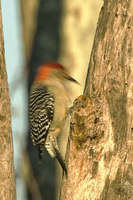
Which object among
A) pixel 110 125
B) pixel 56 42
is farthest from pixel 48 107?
pixel 110 125

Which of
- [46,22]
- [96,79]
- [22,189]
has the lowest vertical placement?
[22,189]

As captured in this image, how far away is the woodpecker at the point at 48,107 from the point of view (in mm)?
6004

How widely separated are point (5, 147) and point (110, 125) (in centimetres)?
92

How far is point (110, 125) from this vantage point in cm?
425

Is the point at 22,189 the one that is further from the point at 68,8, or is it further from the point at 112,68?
the point at 112,68

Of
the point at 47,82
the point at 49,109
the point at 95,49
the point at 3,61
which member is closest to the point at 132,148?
the point at 95,49

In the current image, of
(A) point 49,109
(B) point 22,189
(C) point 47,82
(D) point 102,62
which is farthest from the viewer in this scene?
(B) point 22,189

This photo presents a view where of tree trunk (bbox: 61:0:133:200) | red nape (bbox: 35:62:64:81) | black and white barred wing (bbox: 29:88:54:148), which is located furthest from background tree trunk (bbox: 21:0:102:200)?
tree trunk (bbox: 61:0:133:200)

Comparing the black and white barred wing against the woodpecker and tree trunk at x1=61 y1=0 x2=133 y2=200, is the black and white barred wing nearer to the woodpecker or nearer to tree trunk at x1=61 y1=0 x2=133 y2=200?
the woodpecker

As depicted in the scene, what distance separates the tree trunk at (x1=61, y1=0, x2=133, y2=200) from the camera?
4237 millimetres

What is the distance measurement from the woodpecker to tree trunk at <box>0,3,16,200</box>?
1670mm

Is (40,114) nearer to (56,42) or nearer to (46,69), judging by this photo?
(46,69)

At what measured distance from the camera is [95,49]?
4.46 metres

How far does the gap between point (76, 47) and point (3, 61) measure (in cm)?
375
